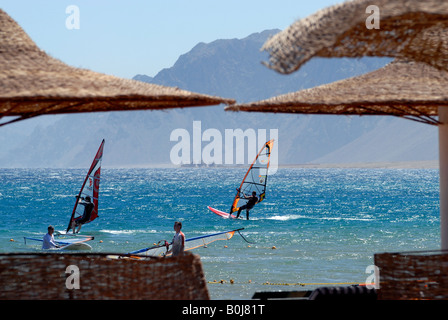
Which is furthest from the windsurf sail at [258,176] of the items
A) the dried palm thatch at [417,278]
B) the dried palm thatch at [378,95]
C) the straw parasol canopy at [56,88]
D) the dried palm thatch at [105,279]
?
the dried palm thatch at [105,279]

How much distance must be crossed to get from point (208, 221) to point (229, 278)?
79.0 ft

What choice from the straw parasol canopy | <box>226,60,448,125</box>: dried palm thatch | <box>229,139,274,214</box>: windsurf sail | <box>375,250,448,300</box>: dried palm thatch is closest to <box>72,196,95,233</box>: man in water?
<box>229,139,274,214</box>: windsurf sail

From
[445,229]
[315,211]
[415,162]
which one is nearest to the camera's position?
[445,229]

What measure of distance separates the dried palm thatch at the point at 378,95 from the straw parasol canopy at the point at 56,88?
668mm

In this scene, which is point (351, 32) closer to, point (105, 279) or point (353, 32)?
point (353, 32)

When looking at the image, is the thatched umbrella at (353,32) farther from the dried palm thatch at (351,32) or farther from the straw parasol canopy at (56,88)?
the straw parasol canopy at (56,88)

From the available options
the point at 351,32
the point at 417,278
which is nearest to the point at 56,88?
the point at 351,32

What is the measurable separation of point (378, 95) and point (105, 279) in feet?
9.10

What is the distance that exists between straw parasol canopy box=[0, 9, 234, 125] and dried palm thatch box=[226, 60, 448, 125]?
2.19 feet

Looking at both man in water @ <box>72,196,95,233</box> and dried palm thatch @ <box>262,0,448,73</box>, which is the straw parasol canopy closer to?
dried palm thatch @ <box>262,0,448,73</box>

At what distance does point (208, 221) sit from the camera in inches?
1722
